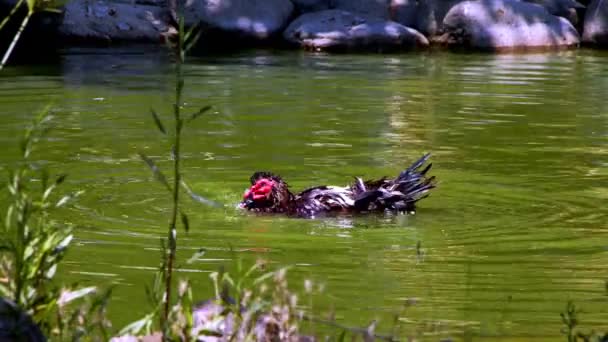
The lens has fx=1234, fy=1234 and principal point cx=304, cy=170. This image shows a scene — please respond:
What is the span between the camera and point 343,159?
403 inches

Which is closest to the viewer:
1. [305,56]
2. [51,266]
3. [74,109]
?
[51,266]

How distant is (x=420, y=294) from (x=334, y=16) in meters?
16.3

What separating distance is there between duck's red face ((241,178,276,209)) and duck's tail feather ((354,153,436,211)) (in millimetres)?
567

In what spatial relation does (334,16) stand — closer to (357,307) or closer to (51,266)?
(357,307)

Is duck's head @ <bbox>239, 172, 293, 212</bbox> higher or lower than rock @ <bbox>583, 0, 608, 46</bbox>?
higher

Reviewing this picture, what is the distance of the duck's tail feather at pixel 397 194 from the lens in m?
8.02

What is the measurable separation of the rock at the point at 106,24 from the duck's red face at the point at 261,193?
13.6 m

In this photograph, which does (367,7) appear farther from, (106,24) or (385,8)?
(106,24)

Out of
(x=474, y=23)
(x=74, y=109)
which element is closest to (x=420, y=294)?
(x=74, y=109)

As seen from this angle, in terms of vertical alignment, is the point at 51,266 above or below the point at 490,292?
above

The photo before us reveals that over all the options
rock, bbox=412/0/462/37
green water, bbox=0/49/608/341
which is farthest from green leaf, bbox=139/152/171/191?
rock, bbox=412/0/462/37

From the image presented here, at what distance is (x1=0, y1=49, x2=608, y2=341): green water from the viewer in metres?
6.08

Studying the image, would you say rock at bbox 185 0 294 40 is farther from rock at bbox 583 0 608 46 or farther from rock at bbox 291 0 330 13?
rock at bbox 583 0 608 46

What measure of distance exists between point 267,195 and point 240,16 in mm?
14499
